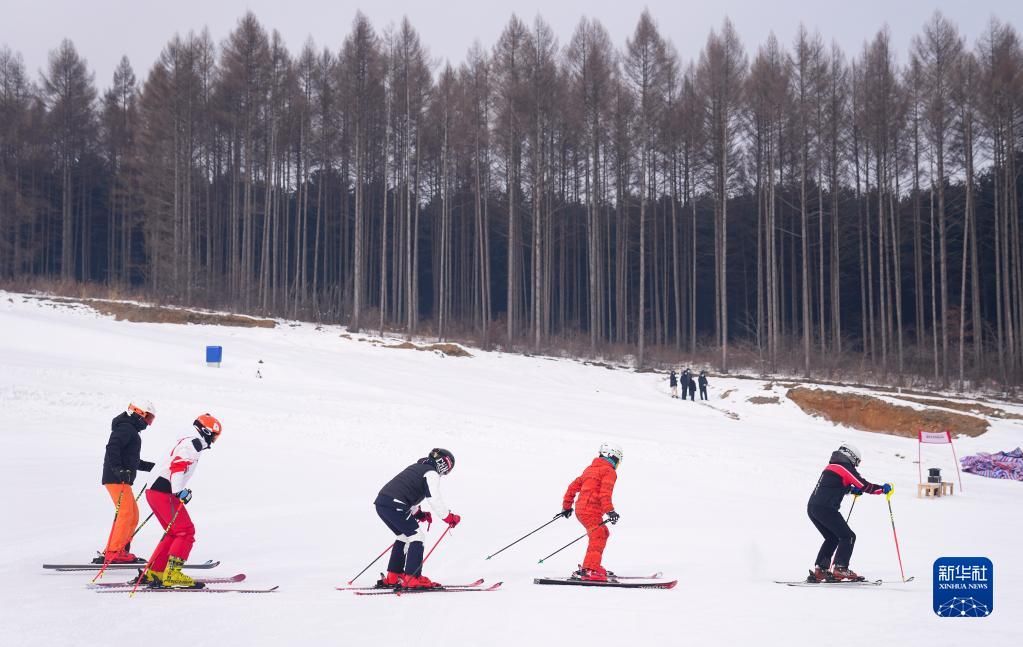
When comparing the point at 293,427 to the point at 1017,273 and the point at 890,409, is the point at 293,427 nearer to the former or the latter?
the point at 890,409

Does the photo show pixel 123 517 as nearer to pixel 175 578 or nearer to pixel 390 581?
pixel 175 578

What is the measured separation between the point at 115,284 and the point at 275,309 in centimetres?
831

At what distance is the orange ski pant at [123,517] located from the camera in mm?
8961

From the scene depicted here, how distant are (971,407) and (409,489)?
2408cm

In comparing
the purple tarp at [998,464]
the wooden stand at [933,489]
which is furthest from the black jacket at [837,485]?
the purple tarp at [998,464]

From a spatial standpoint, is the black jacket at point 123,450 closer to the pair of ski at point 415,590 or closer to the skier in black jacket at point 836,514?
the pair of ski at point 415,590

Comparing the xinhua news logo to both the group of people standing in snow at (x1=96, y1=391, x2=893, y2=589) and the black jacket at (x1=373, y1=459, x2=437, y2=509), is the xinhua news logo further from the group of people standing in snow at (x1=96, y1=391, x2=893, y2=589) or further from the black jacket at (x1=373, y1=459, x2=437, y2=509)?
the black jacket at (x1=373, y1=459, x2=437, y2=509)

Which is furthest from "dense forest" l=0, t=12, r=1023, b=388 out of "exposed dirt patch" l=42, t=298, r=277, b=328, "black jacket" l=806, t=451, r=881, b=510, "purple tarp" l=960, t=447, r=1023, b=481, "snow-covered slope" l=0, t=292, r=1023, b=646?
"black jacket" l=806, t=451, r=881, b=510

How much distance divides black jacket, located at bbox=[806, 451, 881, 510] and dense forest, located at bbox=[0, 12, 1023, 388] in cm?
2590

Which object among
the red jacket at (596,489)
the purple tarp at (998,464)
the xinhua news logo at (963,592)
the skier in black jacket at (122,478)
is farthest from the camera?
the purple tarp at (998,464)

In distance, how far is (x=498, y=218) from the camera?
52094 millimetres

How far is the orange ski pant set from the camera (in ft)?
29.4

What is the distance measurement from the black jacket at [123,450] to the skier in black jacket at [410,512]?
3.11 meters

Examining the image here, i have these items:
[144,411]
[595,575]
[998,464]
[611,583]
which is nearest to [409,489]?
[595,575]
